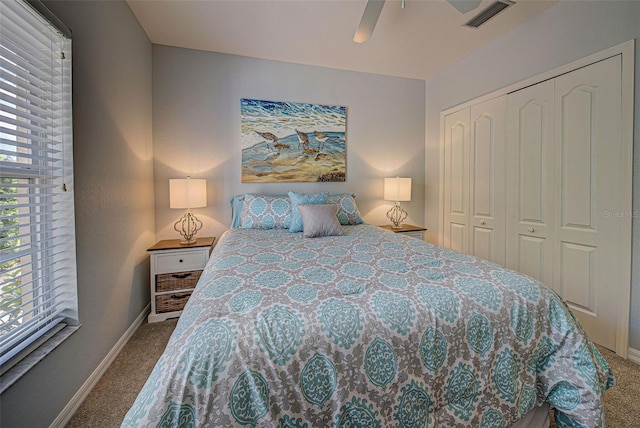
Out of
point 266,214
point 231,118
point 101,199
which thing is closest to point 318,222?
point 266,214

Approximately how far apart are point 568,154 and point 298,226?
2234mm

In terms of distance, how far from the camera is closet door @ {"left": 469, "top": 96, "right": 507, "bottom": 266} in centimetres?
261

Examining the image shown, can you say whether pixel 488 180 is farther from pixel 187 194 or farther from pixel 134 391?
pixel 134 391

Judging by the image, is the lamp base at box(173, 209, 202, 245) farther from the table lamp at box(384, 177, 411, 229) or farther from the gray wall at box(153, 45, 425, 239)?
the table lamp at box(384, 177, 411, 229)

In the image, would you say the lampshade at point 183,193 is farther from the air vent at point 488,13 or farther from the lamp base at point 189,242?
the air vent at point 488,13

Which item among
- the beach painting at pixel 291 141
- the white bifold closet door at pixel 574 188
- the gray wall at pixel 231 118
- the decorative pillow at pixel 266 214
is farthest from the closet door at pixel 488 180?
the decorative pillow at pixel 266 214

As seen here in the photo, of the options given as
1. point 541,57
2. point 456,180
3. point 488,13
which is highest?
point 488,13

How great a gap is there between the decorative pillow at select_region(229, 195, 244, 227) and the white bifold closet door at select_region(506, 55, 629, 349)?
2638mm

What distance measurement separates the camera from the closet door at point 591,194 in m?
→ 1.82

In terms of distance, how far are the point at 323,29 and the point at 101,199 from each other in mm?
2232

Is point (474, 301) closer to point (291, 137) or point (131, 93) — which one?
point (291, 137)

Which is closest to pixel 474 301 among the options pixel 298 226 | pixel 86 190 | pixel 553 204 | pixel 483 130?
pixel 298 226

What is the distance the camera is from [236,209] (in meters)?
2.71

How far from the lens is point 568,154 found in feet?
6.79
